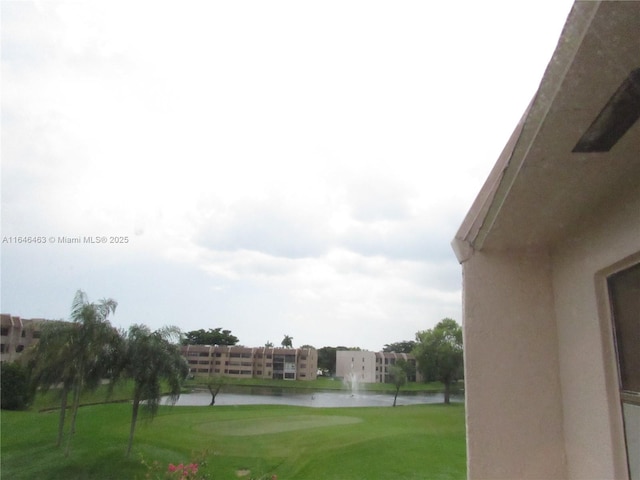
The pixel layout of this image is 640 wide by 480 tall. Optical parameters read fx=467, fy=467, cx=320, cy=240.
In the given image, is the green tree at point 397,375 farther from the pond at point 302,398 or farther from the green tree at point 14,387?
the green tree at point 14,387

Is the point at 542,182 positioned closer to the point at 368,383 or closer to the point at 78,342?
the point at 78,342

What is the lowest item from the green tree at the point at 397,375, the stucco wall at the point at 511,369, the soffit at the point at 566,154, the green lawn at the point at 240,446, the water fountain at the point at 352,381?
the green lawn at the point at 240,446

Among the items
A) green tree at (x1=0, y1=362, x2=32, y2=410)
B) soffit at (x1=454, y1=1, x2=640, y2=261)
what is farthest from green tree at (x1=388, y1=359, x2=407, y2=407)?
soffit at (x1=454, y1=1, x2=640, y2=261)

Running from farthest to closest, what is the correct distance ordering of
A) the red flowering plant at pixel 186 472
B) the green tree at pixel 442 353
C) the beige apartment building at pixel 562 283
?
the green tree at pixel 442 353 < the red flowering plant at pixel 186 472 < the beige apartment building at pixel 562 283

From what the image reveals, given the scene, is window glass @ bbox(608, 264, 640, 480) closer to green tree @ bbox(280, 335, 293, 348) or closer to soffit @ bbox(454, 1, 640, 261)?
soffit @ bbox(454, 1, 640, 261)

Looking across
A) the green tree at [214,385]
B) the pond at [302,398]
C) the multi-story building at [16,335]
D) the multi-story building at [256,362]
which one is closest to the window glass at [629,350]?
the multi-story building at [16,335]

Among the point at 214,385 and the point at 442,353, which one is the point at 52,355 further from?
the point at 442,353

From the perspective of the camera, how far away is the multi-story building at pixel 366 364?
3531 cm

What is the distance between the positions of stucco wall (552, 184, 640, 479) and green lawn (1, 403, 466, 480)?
9.11 meters

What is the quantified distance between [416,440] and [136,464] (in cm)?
831

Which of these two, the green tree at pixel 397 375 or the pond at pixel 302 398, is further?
the green tree at pixel 397 375

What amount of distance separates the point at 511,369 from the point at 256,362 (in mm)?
31272

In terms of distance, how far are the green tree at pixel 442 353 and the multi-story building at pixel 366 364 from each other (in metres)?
2.50

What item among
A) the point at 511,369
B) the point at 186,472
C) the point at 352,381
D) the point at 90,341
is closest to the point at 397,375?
the point at 352,381
